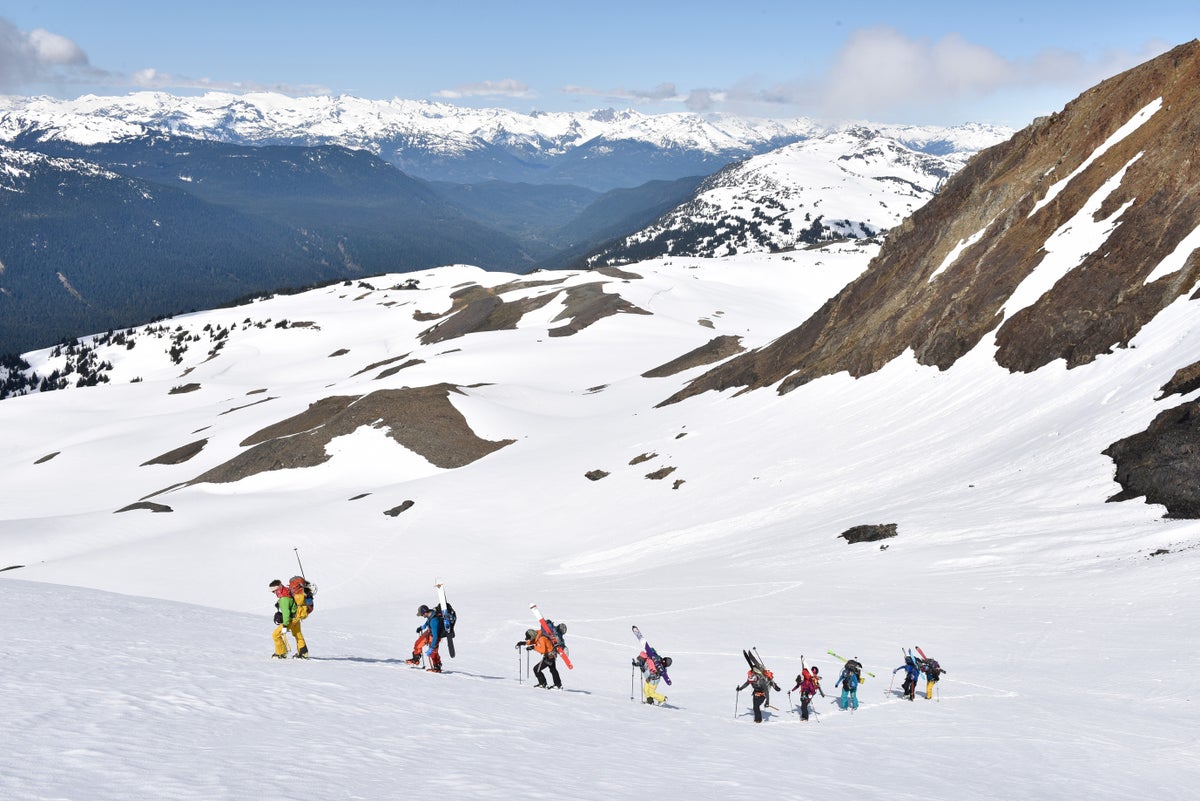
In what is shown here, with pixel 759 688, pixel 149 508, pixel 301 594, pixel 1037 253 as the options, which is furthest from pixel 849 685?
pixel 149 508

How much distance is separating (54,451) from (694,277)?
136490mm

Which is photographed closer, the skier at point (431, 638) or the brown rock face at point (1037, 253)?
the skier at point (431, 638)

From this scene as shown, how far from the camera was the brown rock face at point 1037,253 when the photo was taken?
142 ft

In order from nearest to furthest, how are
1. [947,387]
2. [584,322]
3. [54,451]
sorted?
[947,387] → [54,451] → [584,322]

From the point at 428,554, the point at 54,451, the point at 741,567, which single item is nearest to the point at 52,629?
the point at 741,567

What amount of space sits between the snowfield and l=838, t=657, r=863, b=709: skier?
0.34 meters

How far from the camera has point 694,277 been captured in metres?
196

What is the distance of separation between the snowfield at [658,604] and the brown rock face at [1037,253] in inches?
84.7

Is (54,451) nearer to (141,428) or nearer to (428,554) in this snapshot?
(141,428)

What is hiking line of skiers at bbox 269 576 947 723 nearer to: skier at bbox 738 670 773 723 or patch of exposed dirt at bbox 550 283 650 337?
skier at bbox 738 670 773 723

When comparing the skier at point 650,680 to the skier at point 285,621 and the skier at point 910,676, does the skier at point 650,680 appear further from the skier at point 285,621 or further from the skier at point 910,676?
the skier at point 285,621

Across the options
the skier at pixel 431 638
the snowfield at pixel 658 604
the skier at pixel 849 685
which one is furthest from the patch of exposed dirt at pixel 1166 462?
the skier at pixel 431 638

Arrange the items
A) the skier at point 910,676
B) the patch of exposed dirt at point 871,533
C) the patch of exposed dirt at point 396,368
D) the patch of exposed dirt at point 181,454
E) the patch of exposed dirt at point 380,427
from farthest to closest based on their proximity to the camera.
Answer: the patch of exposed dirt at point 396,368 → the patch of exposed dirt at point 181,454 → the patch of exposed dirt at point 380,427 → the patch of exposed dirt at point 871,533 → the skier at point 910,676

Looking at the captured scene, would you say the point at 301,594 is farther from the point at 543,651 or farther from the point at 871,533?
the point at 871,533
